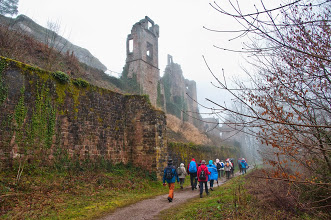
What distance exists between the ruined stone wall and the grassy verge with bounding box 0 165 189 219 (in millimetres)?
998

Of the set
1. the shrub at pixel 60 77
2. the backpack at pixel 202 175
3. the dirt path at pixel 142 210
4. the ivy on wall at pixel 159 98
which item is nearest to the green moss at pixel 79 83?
the shrub at pixel 60 77

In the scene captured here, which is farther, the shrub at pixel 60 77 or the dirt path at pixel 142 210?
the shrub at pixel 60 77

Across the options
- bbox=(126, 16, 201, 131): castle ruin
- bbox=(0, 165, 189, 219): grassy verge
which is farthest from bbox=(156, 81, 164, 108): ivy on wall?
bbox=(0, 165, 189, 219): grassy verge

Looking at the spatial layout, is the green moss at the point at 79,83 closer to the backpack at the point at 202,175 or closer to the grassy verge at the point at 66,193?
the grassy verge at the point at 66,193

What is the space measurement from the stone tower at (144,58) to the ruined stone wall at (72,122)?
16.7m

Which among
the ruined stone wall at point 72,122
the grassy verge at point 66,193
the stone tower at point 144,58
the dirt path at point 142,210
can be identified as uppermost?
the stone tower at point 144,58

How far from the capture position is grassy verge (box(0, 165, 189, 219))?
20.4ft

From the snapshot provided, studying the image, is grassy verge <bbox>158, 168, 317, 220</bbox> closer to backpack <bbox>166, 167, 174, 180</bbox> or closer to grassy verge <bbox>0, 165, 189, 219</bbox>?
backpack <bbox>166, 167, 174, 180</bbox>

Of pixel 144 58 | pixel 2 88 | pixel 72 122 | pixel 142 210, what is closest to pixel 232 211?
pixel 142 210

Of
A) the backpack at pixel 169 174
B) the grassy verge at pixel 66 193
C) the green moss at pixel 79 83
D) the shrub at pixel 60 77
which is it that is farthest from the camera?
the green moss at pixel 79 83

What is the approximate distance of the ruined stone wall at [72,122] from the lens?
8453 mm

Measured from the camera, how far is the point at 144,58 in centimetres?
3089

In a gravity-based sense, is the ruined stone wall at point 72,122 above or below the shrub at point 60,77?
below

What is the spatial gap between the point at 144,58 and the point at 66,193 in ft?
81.2
